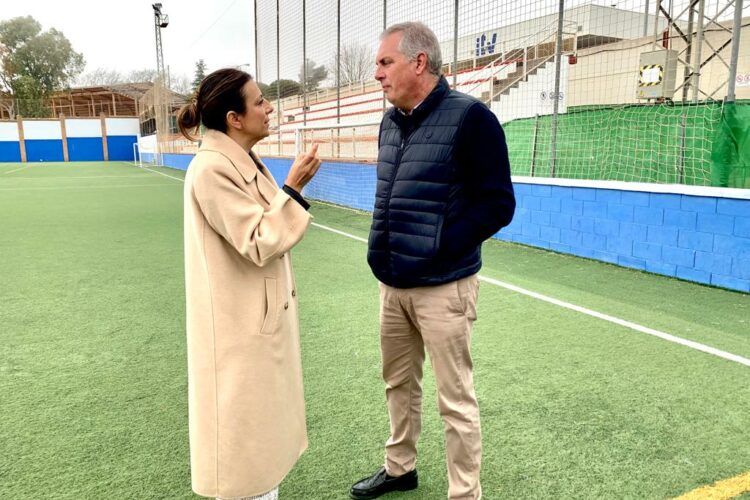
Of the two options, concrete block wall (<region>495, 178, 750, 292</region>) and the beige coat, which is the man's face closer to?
the beige coat

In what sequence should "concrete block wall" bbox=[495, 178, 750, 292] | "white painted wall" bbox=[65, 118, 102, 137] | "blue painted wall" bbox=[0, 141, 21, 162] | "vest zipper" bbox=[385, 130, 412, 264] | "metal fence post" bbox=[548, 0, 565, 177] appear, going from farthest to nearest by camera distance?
"white painted wall" bbox=[65, 118, 102, 137] → "blue painted wall" bbox=[0, 141, 21, 162] → "metal fence post" bbox=[548, 0, 565, 177] → "concrete block wall" bbox=[495, 178, 750, 292] → "vest zipper" bbox=[385, 130, 412, 264]

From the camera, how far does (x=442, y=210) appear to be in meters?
2.10

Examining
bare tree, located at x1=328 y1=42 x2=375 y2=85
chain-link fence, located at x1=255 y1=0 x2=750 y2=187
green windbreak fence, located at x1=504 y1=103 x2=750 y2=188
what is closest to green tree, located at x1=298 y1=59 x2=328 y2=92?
chain-link fence, located at x1=255 y1=0 x2=750 y2=187

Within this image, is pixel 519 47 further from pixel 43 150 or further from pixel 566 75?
pixel 43 150

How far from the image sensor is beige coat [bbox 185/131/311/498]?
168 cm

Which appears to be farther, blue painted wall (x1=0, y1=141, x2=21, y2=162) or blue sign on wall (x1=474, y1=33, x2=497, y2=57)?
blue painted wall (x1=0, y1=141, x2=21, y2=162)

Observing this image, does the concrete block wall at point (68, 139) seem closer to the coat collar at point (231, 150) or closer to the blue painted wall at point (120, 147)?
the blue painted wall at point (120, 147)

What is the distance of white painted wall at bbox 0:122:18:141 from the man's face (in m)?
55.3

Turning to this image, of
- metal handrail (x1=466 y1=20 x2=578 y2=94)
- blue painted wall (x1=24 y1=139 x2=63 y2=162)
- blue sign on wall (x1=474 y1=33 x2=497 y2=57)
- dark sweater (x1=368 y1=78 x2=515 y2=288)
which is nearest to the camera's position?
dark sweater (x1=368 y1=78 x2=515 y2=288)

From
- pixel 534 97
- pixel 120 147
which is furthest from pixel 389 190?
pixel 120 147

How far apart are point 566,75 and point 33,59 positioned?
6755cm

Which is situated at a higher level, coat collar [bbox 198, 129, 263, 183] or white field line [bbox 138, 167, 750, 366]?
coat collar [bbox 198, 129, 263, 183]

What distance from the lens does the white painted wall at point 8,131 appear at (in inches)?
1868

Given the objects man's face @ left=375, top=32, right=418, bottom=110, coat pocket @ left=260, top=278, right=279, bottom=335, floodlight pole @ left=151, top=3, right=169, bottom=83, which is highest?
floodlight pole @ left=151, top=3, right=169, bottom=83
